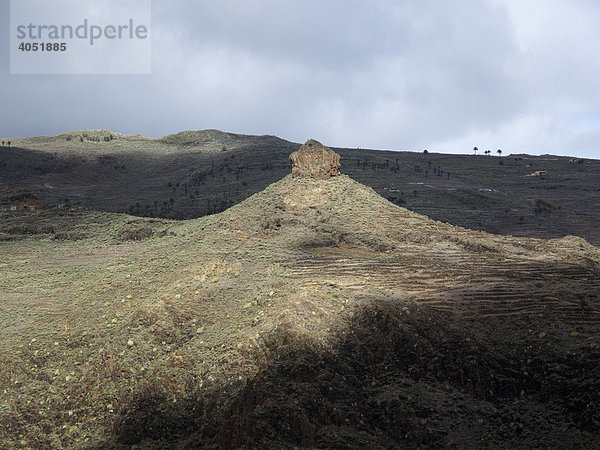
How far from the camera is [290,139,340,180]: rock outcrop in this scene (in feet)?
44.8

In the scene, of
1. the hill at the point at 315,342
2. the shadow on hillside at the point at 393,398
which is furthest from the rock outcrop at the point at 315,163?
the shadow on hillside at the point at 393,398

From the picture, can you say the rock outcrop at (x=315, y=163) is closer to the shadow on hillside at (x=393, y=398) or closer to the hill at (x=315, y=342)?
the hill at (x=315, y=342)

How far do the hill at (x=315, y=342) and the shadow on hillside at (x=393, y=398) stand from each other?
0.02 metres

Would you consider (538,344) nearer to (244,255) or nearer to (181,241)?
(244,255)

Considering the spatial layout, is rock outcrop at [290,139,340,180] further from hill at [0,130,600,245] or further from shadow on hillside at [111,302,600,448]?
hill at [0,130,600,245]

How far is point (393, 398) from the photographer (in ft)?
24.0

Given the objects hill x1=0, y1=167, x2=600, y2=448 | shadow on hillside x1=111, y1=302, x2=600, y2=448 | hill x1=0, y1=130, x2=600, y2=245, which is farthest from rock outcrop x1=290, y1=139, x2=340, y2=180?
hill x1=0, y1=130, x2=600, y2=245

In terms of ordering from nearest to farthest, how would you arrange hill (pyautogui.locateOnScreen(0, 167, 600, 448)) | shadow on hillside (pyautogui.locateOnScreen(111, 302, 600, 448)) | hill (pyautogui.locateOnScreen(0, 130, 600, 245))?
shadow on hillside (pyautogui.locateOnScreen(111, 302, 600, 448)), hill (pyautogui.locateOnScreen(0, 167, 600, 448)), hill (pyautogui.locateOnScreen(0, 130, 600, 245))

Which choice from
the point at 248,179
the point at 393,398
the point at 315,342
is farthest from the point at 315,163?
the point at 248,179

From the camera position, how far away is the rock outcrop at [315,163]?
13.6 metres

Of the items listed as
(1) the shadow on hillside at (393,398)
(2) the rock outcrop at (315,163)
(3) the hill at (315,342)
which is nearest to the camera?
(1) the shadow on hillside at (393,398)

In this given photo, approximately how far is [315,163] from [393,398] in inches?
299

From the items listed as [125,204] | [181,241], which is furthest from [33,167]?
[181,241]

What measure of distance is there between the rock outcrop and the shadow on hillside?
18.8ft
